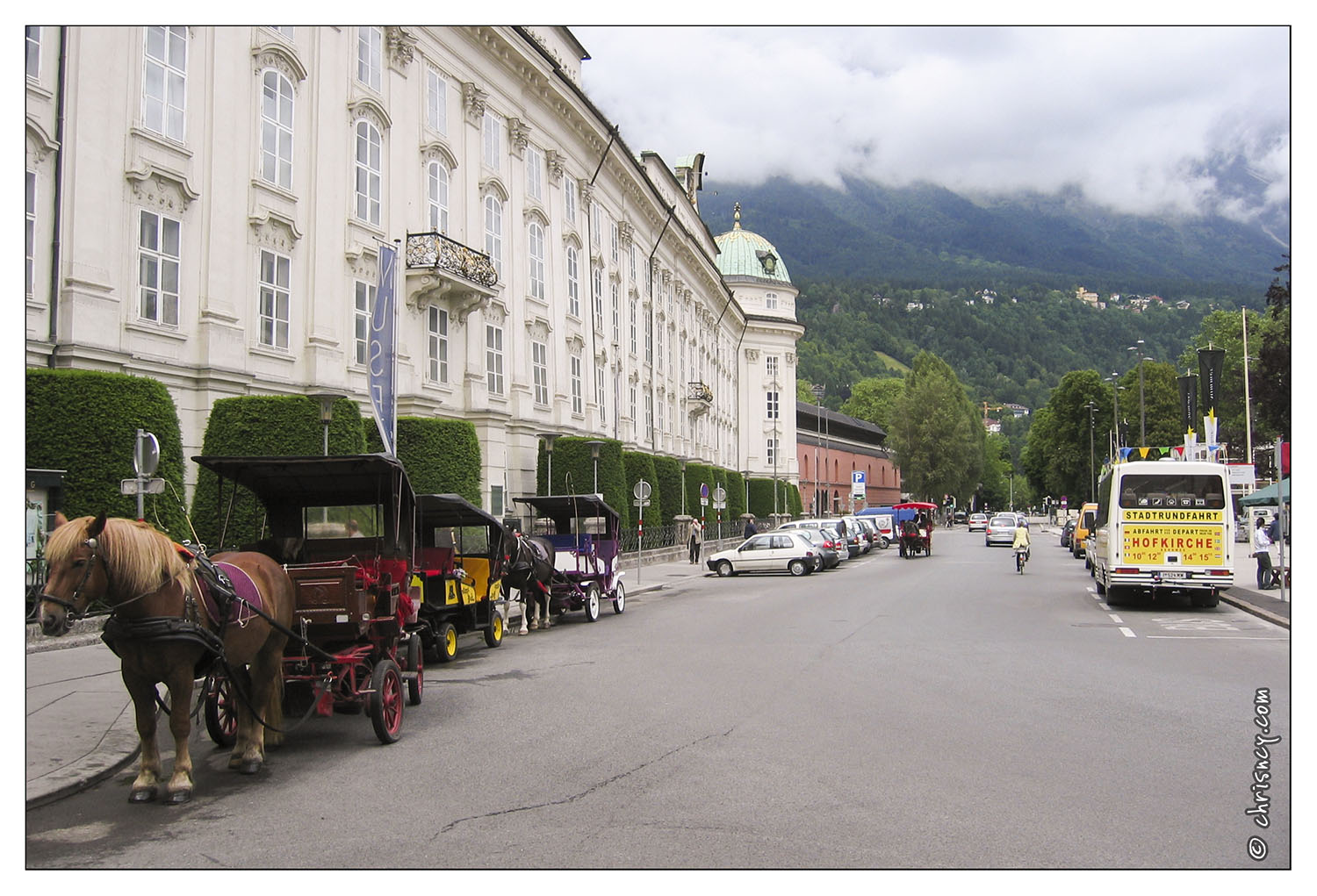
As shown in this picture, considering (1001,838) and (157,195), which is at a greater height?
(157,195)

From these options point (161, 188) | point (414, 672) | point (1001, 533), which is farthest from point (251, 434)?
point (1001, 533)

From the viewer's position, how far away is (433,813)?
695cm

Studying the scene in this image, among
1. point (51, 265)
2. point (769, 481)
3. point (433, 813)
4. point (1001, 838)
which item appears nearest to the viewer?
point (1001, 838)

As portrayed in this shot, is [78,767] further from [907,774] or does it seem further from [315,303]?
[315,303]

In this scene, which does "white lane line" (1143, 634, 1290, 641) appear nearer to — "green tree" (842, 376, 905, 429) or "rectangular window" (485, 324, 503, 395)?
"rectangular window" (485, 324, 503, 395)

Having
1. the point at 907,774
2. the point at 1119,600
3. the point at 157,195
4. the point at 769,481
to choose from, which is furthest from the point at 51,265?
the point at 769,481

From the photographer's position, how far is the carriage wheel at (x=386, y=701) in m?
9.25

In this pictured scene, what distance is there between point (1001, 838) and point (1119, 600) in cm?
2031

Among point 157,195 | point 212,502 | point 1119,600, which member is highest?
point 157,195

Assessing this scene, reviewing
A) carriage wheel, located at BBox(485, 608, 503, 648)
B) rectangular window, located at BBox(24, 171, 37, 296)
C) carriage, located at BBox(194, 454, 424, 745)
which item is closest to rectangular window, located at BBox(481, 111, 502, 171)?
rectangular window, located at BBox(24, 171, 37, 296)

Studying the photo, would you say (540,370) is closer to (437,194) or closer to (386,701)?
(437,194)

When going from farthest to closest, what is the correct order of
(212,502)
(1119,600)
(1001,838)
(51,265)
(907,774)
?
(1119,600) → (212,502) → (51,265) → (907,774) → (1001,838)

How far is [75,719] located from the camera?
10.3 meters

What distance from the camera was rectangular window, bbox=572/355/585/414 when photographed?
41384 millimetres
